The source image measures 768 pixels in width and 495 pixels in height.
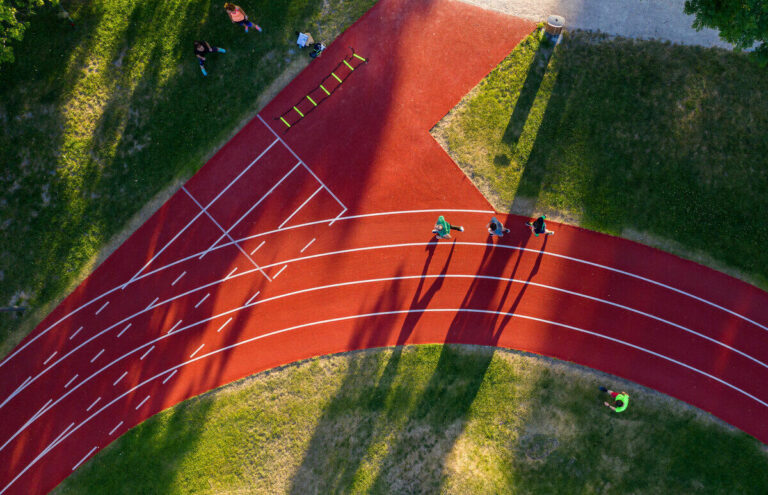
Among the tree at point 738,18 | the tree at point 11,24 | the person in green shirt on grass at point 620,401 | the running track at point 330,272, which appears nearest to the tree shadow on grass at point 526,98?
the running track at point 330,272

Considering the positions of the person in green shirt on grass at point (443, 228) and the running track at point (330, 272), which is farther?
the running track at point (330, 272)

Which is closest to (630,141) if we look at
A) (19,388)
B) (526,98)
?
(526,98)

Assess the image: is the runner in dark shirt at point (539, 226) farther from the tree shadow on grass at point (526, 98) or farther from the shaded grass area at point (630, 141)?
the tree shadow on grass at point (526, 98)

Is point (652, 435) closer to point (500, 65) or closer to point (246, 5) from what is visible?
point (500, 65)

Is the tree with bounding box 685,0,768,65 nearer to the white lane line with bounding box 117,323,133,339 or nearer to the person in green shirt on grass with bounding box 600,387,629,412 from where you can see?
the person in green shirt on grass with bounding box 600,387,629,412

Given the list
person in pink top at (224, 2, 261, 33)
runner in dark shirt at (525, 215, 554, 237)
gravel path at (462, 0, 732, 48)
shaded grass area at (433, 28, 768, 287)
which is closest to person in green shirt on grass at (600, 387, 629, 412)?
shaded grass area at (433, 28, 768, 287)

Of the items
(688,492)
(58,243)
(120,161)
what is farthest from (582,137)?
(58,243)
